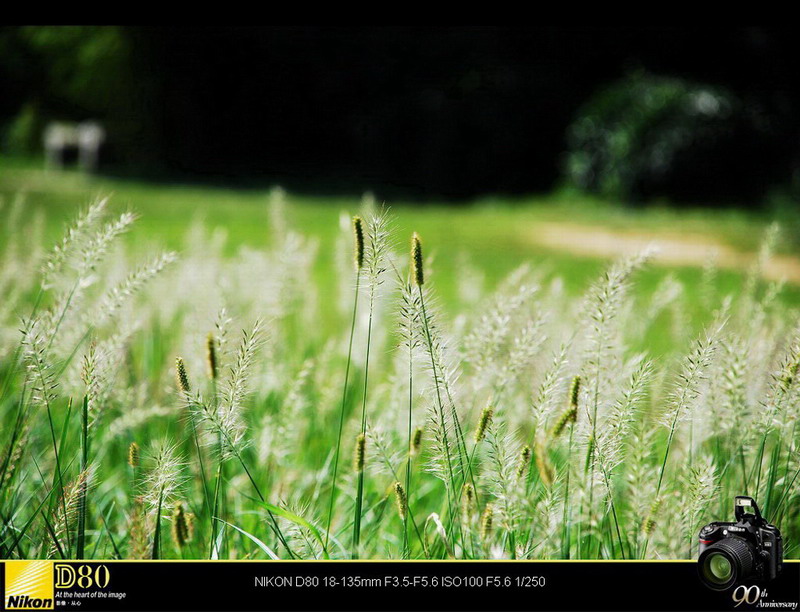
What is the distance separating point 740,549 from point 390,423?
92cm

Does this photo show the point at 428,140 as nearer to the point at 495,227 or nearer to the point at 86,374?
the point at 495,227

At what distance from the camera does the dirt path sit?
2736 millimetres

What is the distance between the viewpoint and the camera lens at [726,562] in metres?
1.53

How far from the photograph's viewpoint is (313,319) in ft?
9.70

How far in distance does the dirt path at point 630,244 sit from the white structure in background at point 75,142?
3.44 m

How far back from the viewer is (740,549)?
5.02 ft

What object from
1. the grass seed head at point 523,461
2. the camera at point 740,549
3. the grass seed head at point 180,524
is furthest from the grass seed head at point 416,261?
the camera at point 740,549

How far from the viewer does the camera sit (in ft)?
5.03

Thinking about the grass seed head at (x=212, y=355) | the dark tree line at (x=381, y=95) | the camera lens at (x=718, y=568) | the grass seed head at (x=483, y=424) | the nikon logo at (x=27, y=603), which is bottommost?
the nikon logo at (x=27, y=603)

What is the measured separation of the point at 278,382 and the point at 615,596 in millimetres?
1268

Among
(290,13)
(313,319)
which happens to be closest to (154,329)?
(313,319)

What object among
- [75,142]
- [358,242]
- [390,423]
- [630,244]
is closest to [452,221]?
[630,244]

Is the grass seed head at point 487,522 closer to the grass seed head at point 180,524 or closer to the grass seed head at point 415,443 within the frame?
the grass seed head at point 415,443

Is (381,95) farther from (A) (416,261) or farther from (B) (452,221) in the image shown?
(A) (416,261)
